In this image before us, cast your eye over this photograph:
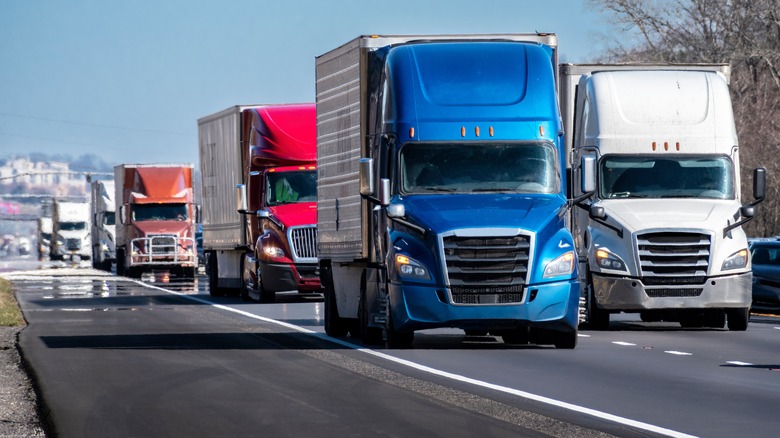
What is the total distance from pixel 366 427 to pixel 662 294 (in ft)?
42.0

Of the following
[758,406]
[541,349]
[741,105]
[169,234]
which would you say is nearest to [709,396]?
[758,406]

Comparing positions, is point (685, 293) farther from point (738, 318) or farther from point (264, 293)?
point (264, 293)

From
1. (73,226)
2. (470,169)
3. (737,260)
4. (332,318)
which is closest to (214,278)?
(332,318)

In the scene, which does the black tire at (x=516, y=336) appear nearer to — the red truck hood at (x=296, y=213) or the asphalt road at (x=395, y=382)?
the asphalt road at (x=395, y=382)

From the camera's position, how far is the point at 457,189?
21.0 metres

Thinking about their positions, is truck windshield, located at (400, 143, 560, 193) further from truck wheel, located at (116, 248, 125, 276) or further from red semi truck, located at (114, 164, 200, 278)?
truck wheel, located at (116, 248, 125, 276)

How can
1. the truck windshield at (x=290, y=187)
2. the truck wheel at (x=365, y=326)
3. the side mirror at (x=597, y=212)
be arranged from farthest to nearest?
the truck windshield at (x=290, y=187) → the side mirror at (x=597, y=212) → the truck wheel at (x=365, y=326)

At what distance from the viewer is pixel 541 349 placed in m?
21.6

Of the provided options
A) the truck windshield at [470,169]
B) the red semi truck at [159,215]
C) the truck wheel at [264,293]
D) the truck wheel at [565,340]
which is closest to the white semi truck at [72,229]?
the red semi truck at [159,215]

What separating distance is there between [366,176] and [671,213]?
5.92 meters

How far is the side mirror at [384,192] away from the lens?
67.9 ft

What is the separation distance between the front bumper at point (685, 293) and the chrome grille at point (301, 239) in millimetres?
10897

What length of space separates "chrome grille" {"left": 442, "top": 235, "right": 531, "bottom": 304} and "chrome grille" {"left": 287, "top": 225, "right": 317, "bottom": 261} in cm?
1501

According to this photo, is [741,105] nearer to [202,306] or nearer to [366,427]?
[202,306]
